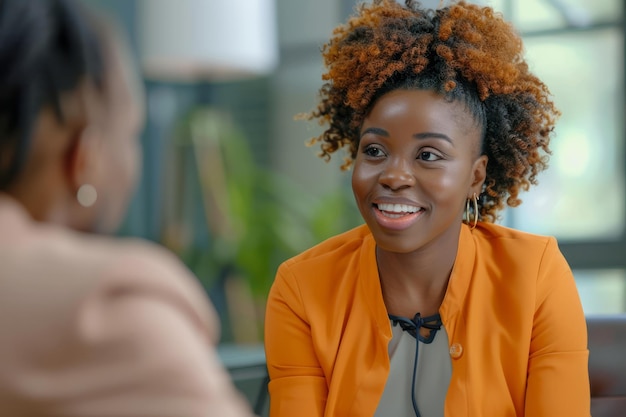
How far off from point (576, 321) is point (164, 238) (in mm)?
2849

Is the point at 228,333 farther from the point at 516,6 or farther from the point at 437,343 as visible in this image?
the point at 437,343

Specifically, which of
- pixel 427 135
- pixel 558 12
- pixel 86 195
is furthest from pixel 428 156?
pixel 558 12

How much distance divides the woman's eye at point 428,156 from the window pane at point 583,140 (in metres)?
2.40

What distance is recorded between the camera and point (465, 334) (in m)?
1.89

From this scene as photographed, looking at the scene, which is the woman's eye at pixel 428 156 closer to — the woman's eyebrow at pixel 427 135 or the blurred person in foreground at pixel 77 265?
the woman's eyebrow at pixel 427 135

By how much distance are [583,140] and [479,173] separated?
93.4 inches

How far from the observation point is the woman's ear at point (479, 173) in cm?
200

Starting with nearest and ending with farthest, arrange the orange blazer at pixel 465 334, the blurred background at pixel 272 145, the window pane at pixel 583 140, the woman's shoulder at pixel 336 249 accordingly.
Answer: the orange blazer at pixel 465 334
the woman's shoulder at pixel 336 249
the blurred background at pixel 272 145
the window pane at pixel 583 140

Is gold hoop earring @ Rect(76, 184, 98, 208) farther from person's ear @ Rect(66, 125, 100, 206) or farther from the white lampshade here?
the white lampshade

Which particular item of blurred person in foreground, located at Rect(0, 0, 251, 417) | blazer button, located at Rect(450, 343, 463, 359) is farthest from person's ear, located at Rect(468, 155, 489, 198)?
blurred person in foreground, located at Rect(0, 0, 251, 417)

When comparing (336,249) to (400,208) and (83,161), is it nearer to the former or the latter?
(400,208)

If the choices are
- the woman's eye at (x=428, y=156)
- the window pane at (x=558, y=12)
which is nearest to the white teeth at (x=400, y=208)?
the woman's eye at (x=428, y=156)

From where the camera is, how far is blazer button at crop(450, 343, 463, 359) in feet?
6.15

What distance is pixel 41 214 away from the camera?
91 centimetres
